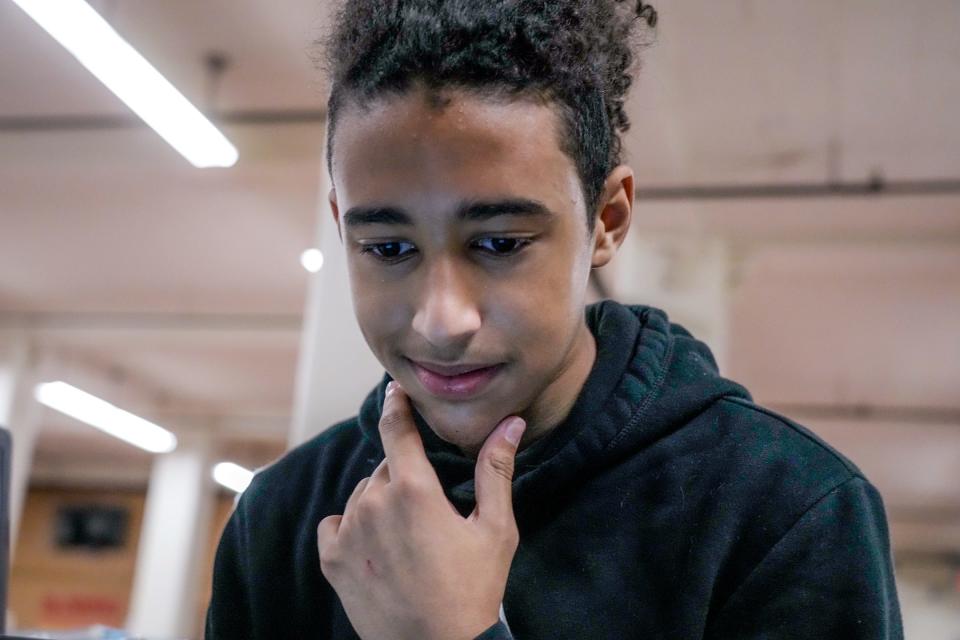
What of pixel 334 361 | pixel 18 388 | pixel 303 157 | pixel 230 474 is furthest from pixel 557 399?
pixel 230 474

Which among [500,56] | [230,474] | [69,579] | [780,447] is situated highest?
[500,56]

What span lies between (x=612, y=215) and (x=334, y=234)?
1269mm

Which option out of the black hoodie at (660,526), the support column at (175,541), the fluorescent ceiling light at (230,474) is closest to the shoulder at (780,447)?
the black hoodie at (660,526)

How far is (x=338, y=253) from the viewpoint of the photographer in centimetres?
215

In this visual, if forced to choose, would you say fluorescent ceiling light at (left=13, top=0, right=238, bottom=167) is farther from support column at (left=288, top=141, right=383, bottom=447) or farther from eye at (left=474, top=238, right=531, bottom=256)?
eye at (left=474, top=238, right=531, bottom=256)

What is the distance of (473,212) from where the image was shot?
832 mm

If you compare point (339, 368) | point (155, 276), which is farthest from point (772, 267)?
point (339, 368)

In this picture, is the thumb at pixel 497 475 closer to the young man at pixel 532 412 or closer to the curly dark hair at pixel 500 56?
the young man at pixel 532 412

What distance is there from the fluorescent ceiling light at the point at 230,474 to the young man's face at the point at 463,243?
12.2 metres

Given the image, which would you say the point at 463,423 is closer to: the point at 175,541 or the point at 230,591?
the point at 230,591

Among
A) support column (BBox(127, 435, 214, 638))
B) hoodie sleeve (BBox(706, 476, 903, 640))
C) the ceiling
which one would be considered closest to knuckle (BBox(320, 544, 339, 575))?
hoodie sleeve (BBox(706, 476, 903, 640))

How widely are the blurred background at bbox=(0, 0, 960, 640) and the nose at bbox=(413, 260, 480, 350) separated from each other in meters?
0.32

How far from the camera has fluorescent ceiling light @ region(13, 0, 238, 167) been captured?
3.34m

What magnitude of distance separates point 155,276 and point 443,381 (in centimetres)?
749
